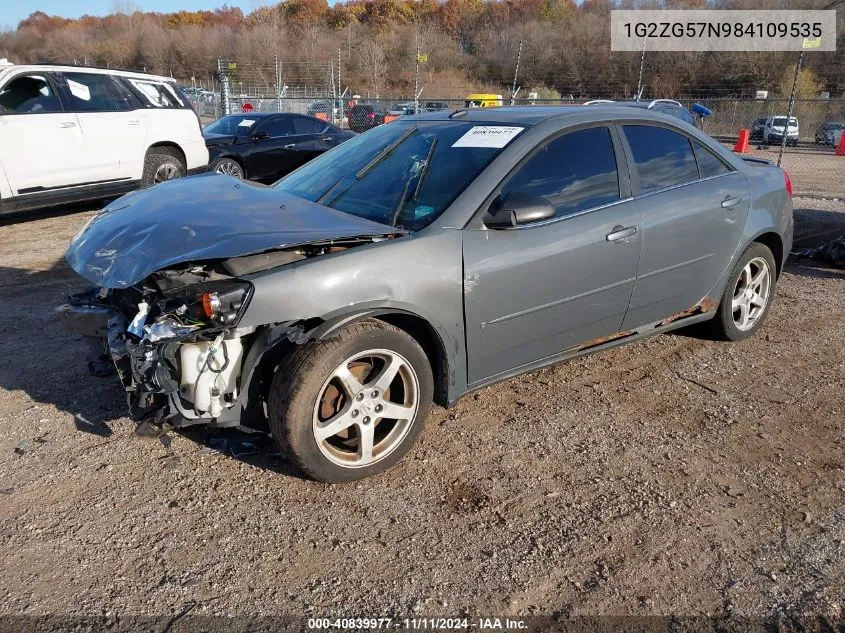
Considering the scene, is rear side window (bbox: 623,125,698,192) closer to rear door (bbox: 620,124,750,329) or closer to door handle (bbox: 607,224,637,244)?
rear door (bbox: 620,124,750,329)

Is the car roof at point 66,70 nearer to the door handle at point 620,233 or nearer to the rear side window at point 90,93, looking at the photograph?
the rear side window at point 90,93

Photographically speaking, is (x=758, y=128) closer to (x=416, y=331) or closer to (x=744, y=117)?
(x=744, y=117)

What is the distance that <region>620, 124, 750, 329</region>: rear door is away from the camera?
12.8ft

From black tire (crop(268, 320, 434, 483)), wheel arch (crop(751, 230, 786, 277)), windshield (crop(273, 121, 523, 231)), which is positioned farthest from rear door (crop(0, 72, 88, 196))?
wheel arch (crop(751, 230, 786, 277))

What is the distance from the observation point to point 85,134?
8102 millimetres

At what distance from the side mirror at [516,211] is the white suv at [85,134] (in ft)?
21.3

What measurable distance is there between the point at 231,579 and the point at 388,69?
43.4 metres

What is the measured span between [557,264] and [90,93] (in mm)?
7305

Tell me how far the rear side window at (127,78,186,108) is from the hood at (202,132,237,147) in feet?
4.82

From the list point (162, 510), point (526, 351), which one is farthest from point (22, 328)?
point (526, 351)

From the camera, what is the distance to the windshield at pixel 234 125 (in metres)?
11.6

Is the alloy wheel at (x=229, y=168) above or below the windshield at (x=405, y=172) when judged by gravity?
below

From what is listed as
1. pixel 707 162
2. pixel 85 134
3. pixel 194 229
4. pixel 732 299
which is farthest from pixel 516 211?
pixel 85 134

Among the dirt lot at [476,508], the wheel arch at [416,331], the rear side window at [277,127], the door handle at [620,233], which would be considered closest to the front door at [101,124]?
the rear side window at [277,127]
